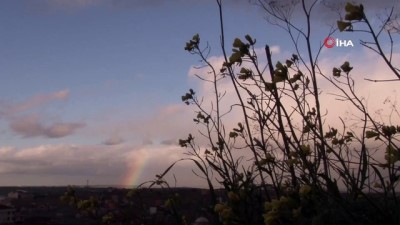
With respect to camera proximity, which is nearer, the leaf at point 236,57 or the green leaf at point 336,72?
the leaf at point 236,57

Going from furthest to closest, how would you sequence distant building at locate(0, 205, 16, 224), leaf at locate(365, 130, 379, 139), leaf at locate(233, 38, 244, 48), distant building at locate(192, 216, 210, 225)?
distant building at locate(0, 205, 16, 224) → distant building at locate(192, 216, 210, 225) → leaf at locate(233, 38, 244, 48) → leaf at locate(365, 130, 379, 139)

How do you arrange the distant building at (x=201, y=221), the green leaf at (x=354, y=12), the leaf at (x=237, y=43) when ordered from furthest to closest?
the distant building at (x=201, y=221)
the leaf at (x=237, y=43)
the green leaf at (x=354, y=12)

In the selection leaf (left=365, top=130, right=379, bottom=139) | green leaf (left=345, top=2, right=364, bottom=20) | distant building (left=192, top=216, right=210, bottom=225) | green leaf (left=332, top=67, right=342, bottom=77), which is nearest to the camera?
green leaf (left=345, top=2, right=364, bottom=20)

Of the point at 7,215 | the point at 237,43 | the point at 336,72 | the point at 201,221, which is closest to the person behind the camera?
the point at 237,43

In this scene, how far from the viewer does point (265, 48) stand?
4.10 m

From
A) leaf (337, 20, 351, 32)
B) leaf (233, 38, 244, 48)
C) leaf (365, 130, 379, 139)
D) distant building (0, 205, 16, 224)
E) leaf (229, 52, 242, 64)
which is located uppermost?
leaf (233, 38, 244, 48)

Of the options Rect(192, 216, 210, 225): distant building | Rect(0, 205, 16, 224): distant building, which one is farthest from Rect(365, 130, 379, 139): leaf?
Rect(0, 205, 16, 224): distant building

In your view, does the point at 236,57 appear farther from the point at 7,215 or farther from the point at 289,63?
the point at 7,215

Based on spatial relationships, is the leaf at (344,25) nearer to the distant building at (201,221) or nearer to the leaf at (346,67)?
the leaf at (346,67)

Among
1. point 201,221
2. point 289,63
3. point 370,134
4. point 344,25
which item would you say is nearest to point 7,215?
point 201,221

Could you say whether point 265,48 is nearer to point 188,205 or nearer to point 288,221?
point 188,205

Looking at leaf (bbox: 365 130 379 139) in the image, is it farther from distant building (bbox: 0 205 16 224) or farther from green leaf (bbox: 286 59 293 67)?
distant building (bbox: 0 205 16 224)

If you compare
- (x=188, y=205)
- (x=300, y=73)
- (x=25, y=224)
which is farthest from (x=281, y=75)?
(x=25, y=224)

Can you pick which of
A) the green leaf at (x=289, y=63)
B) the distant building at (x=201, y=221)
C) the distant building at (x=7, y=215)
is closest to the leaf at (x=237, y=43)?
the green leaf at (x=289, y=63)
